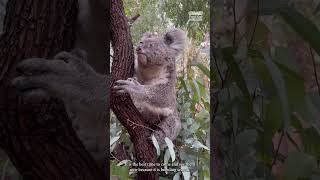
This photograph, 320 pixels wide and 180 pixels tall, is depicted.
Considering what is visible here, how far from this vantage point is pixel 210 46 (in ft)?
3.60

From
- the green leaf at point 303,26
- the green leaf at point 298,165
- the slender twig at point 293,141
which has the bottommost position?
the green leaf at point 298,165

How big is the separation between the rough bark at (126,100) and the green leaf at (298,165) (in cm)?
50

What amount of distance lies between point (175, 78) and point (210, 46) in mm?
168

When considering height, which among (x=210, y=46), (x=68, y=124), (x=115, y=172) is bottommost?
(x=115, y=172)

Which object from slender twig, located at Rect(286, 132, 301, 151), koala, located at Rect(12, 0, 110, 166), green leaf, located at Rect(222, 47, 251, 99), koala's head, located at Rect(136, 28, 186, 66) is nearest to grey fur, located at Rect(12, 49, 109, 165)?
koala, located at Rect(12, 0, 110, 166)

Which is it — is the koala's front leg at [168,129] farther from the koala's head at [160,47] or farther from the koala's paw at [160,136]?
the koala's head at [160,47]

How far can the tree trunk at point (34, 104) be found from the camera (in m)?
1.11

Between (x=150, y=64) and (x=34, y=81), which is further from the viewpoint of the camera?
(x=150, y=64)

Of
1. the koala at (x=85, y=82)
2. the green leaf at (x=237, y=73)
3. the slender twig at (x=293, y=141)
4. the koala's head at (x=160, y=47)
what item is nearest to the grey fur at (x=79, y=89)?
the koala at (x=85, y=82)

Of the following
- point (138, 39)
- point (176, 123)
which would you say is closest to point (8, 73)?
point (138, 39)

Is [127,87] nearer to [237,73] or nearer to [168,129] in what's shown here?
[168,129]

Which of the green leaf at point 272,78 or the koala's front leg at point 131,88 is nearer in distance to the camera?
the green leaf at point 272,78

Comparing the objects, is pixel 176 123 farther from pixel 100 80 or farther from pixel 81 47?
pixel 81 47

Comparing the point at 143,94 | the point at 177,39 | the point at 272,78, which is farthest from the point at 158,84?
the point at 272,78
